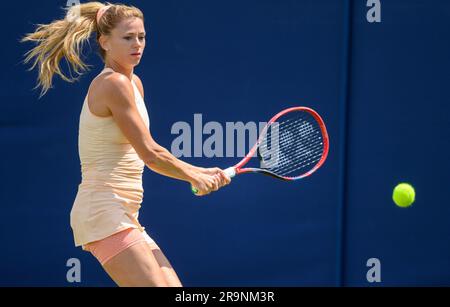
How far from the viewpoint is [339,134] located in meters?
5.11

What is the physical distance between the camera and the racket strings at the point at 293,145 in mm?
4672

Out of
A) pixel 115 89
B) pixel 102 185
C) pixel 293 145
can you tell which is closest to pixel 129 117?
pixel 115 89

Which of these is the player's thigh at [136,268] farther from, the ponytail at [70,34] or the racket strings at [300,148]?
the racket strings at [300,148]

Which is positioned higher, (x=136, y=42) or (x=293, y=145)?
(x=136, y=42)

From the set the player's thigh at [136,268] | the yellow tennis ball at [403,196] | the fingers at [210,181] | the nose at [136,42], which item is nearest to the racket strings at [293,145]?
the yellow tennis ball at [403,196]

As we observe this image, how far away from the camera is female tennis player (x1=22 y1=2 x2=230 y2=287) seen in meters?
3.52

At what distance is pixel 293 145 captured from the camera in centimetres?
471

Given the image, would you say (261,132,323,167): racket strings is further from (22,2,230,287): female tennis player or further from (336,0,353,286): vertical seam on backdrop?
(22,2,230,287): female tennis player

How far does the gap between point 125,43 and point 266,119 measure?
1541 millimetres

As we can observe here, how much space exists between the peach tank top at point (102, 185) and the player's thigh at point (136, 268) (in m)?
0.10

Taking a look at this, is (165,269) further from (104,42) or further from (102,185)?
(104,42)

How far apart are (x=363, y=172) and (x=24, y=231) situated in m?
1.89

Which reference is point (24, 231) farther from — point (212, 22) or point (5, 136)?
point (212, 22)
